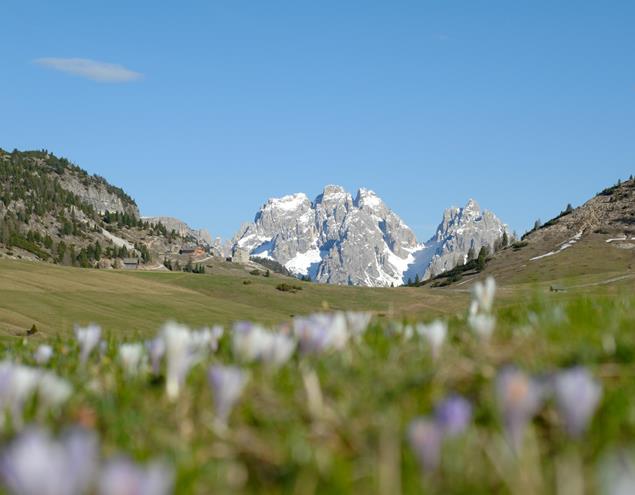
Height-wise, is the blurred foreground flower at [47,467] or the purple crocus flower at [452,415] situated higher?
the purple crocus flower at [452,415]

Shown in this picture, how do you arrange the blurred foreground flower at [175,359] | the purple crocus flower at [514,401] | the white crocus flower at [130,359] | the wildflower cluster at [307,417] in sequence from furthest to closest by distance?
the white crocus flower at [130,359] < the blurred foreground flower at [175,359] < the purple crocus flower at [514,401] < the wildflower cluster at [307,417]

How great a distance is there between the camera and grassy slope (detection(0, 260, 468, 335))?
116000mm

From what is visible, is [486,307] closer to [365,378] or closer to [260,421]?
[365,378]

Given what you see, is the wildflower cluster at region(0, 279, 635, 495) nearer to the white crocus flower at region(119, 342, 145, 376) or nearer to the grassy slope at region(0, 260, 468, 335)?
the white crocus flower at region(119, 342, 145, 376)

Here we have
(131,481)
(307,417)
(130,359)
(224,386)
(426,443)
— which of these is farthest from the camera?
(130,359)

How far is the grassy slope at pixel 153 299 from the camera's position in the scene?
116 meters

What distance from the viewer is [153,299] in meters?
149

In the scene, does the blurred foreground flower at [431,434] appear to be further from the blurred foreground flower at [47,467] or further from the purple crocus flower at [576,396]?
the blurred foreground flower at [47,467]

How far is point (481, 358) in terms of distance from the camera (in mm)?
4961

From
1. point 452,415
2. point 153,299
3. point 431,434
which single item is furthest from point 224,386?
point 153,299

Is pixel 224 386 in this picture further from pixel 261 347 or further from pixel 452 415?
pixel 261 347

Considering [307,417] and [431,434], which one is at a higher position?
[431,434]

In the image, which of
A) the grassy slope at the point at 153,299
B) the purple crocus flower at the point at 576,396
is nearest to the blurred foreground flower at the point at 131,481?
the purple crocus flower at the point at 576,396

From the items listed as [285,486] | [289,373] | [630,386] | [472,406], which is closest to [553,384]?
[472,406]
